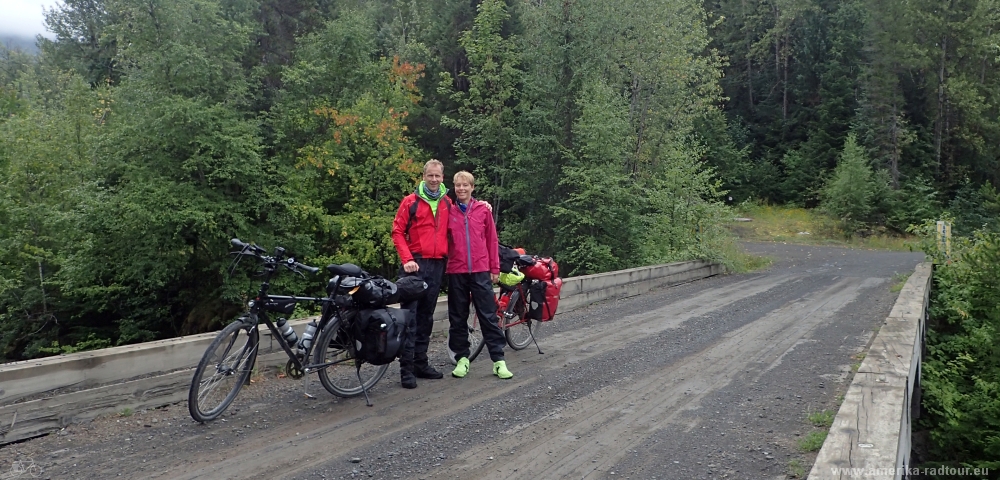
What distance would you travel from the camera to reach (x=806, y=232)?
35.6 metres

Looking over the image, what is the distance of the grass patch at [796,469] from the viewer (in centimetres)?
402

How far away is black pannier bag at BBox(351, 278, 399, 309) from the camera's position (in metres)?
5.37

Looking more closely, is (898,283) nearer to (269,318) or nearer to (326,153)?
(269,318)

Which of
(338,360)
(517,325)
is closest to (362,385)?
(338,360)

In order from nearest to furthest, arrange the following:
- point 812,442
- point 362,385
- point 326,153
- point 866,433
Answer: point 866,433, point 812,442, point 362,385, point 326,153

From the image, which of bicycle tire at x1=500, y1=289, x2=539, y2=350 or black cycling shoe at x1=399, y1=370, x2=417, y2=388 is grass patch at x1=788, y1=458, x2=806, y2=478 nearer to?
black cycling shoe at x1=399, y1=370, x2=417, y2=388

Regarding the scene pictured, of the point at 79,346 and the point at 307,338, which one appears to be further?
the point at 79,346

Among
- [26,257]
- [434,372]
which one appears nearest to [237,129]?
[26,257]

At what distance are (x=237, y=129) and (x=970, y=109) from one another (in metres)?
38.7

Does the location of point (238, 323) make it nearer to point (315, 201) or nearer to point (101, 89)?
point (315, 201)

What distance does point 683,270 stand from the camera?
1602 centimetres

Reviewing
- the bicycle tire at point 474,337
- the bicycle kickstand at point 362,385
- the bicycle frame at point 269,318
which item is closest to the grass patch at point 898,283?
the bicycle tire at point 474,337

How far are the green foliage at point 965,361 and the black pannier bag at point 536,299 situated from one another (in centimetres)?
484

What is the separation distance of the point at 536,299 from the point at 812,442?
334 cm
